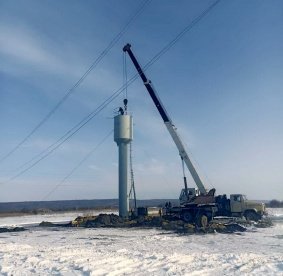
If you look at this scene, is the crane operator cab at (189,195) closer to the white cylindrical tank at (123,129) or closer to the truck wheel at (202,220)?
the truck wheel at (202,220)

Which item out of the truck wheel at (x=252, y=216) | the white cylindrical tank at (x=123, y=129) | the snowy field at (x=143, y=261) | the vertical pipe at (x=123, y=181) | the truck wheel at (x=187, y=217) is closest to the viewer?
the snowy field at (x=143, y=261)

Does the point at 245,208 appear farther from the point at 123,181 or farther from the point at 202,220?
the point at 123,181

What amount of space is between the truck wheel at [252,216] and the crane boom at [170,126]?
13.5 ft

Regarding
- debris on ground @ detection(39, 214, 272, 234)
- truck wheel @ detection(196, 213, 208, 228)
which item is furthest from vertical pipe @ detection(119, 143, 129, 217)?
truck wheel @ detection(196, 213, 208, 228)

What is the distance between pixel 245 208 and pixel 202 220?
470 cm

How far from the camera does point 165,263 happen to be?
12.7 m

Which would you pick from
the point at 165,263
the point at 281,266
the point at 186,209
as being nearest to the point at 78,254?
the point at 165,263

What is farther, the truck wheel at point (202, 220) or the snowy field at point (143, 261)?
the truck wheel at point (202, 220)

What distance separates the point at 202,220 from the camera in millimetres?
28953

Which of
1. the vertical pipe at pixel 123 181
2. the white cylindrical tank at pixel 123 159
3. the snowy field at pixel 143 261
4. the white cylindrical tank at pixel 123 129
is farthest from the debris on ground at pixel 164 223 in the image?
the snowy field at pixel 143 261

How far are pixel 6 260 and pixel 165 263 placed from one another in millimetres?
5964

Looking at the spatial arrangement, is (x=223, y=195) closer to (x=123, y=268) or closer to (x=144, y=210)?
(x=144, y=210)

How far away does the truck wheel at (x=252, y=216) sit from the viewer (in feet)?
102

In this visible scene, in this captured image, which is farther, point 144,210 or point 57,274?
point 144,210
